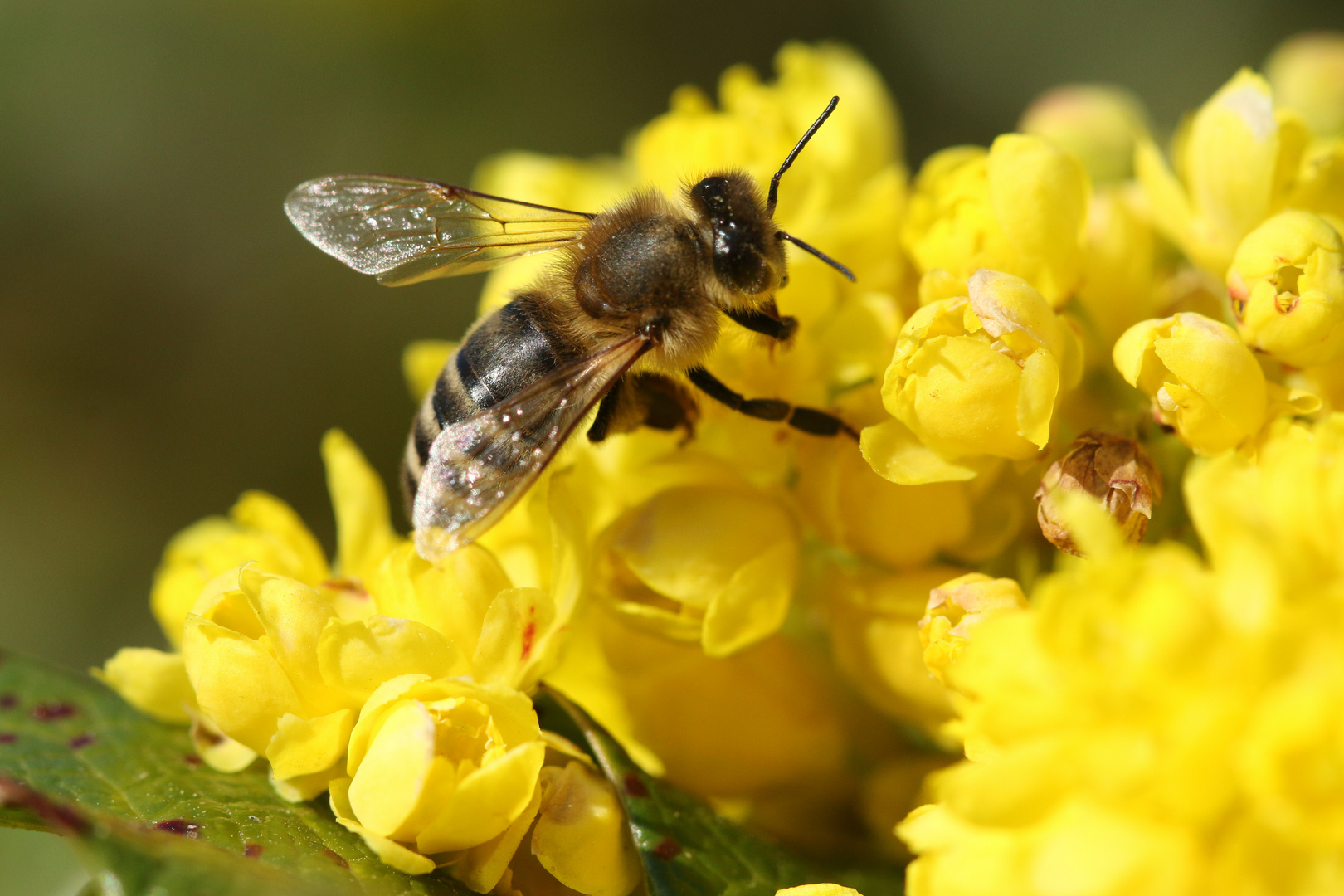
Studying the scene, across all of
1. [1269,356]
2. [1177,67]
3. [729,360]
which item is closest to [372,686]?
[729,360]

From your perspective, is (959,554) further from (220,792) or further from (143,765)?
(143,765)

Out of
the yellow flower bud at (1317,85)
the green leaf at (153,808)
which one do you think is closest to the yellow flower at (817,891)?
the green leaf at (153,808)

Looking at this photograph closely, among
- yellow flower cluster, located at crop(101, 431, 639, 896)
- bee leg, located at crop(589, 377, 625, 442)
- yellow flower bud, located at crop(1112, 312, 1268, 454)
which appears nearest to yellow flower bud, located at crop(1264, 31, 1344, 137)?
yellow flower bud, located at crop(1112, 312, 1268, 454)

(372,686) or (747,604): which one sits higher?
(372,686)

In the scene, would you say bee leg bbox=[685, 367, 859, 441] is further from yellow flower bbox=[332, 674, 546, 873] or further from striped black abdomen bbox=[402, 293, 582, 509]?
yellow flower bbox=[332, 674, 546, 873]

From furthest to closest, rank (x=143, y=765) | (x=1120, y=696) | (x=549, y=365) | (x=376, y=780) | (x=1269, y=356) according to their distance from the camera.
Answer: (x=549, y=365) < (x=143, y=765) < (x=1269, y=356) < (x=376, y=780) < (x=1120, y=696)

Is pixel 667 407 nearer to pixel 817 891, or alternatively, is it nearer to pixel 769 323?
pixel 769 323

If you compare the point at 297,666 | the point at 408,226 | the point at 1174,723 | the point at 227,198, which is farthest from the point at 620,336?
the point at 227,198
